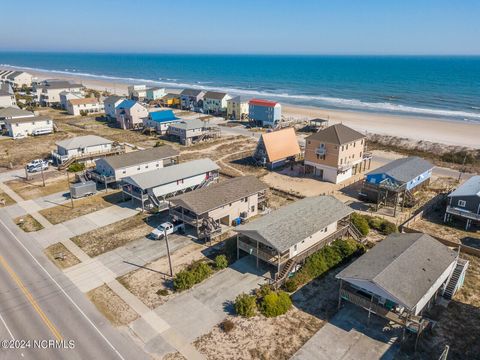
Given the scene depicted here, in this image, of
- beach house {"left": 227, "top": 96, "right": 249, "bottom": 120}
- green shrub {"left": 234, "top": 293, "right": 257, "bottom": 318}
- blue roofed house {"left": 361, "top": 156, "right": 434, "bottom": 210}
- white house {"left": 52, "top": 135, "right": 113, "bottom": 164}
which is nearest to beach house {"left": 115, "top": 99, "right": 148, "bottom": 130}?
beach house {"left": 227, "top": 96, "right": 249, "bottom": 120}

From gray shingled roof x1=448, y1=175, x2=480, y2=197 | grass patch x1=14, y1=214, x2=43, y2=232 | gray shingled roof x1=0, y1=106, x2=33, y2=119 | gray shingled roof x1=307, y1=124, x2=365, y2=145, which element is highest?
gray shingled roof x1=307, y1=124, x2=365, y2=145

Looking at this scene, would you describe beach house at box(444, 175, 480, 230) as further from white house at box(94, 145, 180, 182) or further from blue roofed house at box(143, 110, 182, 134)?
blue roofed house at box(143, 110, 182, 134)

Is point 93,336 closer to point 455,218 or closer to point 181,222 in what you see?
point 181,222

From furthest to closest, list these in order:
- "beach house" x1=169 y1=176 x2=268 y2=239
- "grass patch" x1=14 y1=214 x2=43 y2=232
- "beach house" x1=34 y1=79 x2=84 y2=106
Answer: "beach house" x1=34 y1=79 x2=84 y2=106
"grass patch" x1=14 y1=214 x2=43 y2=232
"beach house" x1=169 y1=176 x2=268 y2=239

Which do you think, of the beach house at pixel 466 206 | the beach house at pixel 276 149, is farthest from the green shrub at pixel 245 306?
the beach house at pixel 276 149

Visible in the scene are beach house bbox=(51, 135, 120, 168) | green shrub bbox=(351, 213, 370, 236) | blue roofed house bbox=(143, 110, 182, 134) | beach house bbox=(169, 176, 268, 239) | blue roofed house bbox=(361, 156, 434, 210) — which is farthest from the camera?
blue roofed house bbox=(143, 110, 182, 134)

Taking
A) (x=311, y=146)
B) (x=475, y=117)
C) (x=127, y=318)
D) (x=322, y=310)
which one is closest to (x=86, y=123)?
(x=311, y=146)

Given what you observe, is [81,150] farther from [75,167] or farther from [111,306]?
[111,306]
